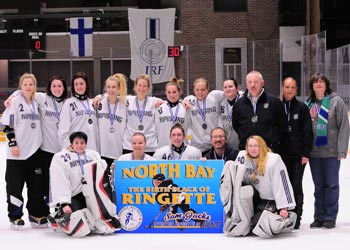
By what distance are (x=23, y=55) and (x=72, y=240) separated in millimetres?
15418

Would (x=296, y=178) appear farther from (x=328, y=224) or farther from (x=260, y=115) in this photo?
(x=260, y=115)

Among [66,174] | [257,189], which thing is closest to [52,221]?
[66,174]

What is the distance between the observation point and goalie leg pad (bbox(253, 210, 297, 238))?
609 cm

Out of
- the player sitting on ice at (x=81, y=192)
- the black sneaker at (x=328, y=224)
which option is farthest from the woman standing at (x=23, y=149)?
the black sneaker at (x=328, y=224)

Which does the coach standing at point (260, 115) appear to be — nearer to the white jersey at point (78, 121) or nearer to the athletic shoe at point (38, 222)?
the white jersey at point (78, 121)

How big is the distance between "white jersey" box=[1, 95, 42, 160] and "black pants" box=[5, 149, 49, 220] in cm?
8

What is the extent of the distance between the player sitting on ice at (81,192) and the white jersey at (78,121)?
357 mm

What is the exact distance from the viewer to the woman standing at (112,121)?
7082 millimetres

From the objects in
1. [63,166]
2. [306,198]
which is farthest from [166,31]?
[63,166]

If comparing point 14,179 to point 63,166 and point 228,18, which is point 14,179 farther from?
point 228,18

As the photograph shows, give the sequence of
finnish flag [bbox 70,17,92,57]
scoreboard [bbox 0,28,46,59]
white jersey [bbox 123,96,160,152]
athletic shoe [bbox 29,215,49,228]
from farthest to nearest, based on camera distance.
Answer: scoreboard [bbox 0,28,46,59]
finnish flag [bbox 70,17,92,57]
white jersey [bbox 123,96,160,152]
athletic shoe [bbox 29,215,49,228]

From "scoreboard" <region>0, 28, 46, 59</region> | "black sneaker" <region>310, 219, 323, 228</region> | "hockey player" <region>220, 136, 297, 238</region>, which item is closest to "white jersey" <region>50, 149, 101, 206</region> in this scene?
"hockey player" <region>220, 136, 297, 238</region>

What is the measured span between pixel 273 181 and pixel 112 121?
72.5 inches

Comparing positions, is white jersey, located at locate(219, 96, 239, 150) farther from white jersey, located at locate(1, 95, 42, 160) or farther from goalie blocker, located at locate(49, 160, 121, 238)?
white jersey, located at locate(1, 95, 42, 160)
